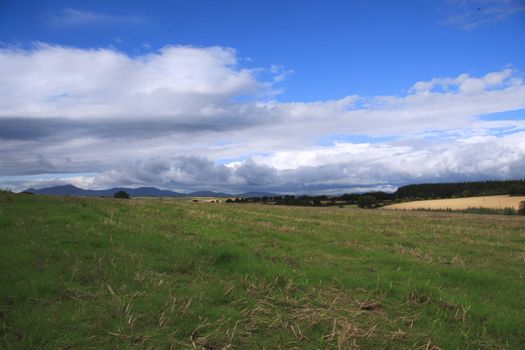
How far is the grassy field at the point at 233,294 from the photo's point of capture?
7.30 m

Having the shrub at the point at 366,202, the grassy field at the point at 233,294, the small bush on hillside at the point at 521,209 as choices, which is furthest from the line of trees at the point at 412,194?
the grassy field at the point at 233,294

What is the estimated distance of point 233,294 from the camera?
941cm

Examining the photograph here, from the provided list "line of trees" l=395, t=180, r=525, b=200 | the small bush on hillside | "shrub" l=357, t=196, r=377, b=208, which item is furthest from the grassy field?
"line of trees" l=395, t=180, r=525, b=200

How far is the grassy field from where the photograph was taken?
7.30 meters

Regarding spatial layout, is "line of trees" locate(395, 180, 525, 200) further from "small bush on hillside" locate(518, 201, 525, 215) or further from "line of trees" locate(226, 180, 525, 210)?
"small bush on hillside" locate(518, 201, 525, 215)

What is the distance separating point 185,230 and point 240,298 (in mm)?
10040

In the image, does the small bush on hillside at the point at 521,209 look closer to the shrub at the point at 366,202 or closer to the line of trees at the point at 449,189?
the shrub at the point at 366,202

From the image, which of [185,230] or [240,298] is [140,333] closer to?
[240,298]

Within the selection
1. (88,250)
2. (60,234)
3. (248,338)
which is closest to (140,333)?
(248,338)

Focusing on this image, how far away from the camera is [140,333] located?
23.3 feet

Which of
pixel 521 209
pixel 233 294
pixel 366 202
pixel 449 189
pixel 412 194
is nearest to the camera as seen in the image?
pixel 233 294

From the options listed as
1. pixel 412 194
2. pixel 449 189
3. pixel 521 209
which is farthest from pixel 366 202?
pixel 449 189

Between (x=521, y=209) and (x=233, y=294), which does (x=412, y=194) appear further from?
(x=233, y=294)

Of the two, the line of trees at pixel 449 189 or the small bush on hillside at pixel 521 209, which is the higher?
the line of trees at pixel 449 189
